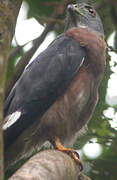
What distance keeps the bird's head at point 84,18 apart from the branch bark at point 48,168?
230 cm

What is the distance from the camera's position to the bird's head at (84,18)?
4973mm

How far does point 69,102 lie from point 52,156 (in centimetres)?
121

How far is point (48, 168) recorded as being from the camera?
2.33 meters

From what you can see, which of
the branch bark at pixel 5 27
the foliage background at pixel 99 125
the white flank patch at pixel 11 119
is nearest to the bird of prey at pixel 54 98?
the white flank patch at pixel 11 119

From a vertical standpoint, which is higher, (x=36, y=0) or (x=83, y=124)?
(x=36, y=0)

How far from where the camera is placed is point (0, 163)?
6.20 feet

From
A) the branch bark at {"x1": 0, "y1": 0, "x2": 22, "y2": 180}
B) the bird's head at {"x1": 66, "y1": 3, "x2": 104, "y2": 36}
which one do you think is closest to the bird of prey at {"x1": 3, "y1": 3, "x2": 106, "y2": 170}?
the bird's head at {"x1": 66, "y1": 3, "x2": 104, "y2": 36}

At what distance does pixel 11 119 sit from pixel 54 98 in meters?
0.42

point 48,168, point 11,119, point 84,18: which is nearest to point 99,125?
point 11,119

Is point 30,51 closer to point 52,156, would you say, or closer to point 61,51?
point 61,51

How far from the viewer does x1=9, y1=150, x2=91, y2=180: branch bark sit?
81.2 inches

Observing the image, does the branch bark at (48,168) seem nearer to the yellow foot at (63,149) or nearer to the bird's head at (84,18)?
the yellow foot at (63,149)

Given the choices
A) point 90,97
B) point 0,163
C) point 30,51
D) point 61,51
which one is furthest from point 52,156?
point 61,51

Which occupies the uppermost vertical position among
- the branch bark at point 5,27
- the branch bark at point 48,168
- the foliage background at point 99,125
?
the branch bark at point 5,27
